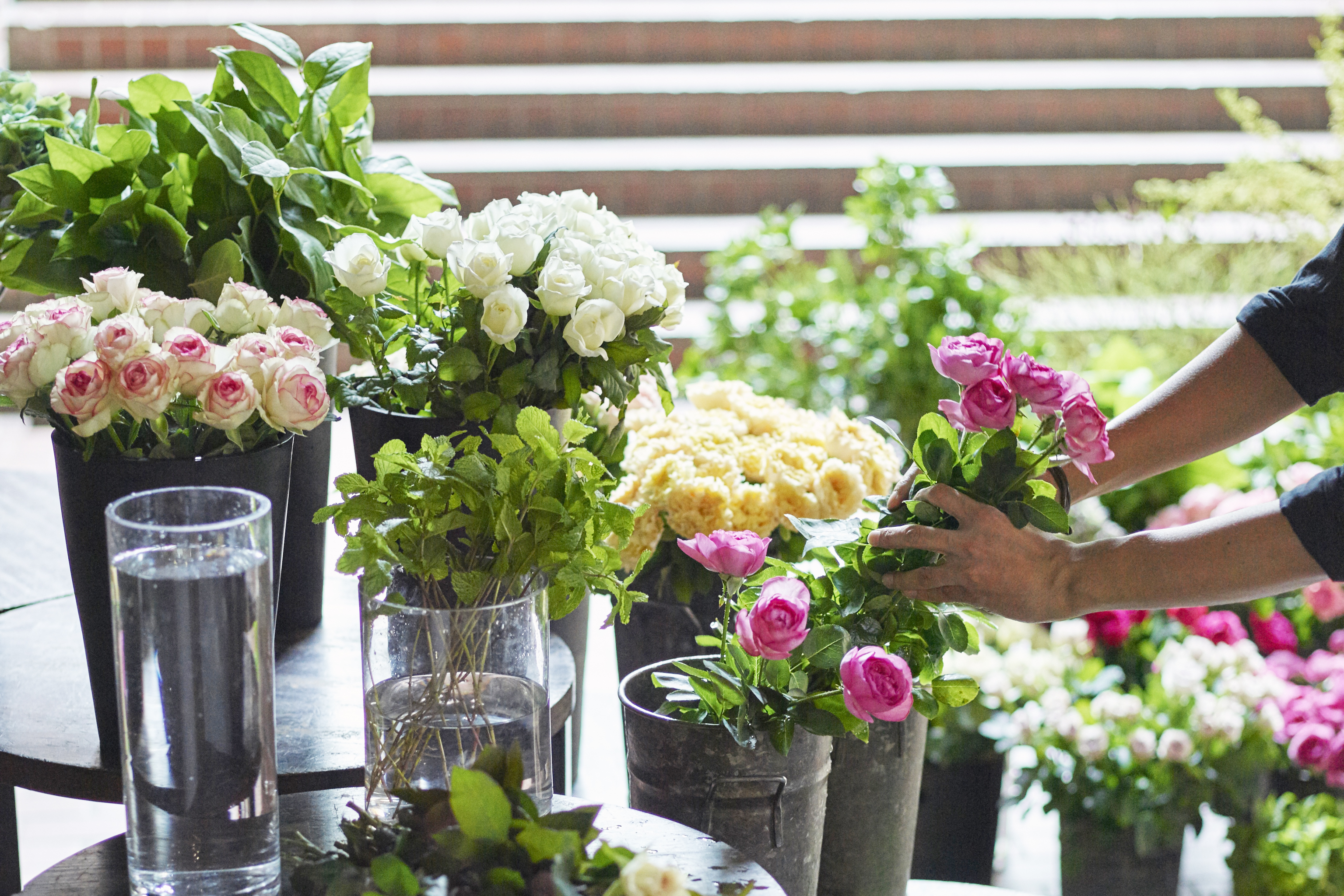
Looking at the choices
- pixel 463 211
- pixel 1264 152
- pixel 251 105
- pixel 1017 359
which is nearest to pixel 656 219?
pixel 463 211

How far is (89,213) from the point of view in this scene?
0.96 meters

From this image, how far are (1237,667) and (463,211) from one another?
235cm

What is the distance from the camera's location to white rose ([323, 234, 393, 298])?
90 centimetres

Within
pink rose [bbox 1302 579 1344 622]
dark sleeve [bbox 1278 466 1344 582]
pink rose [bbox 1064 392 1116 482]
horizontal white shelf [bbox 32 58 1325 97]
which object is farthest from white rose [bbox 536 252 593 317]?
horizontal white shelf [bbox 32 58 1325 97]

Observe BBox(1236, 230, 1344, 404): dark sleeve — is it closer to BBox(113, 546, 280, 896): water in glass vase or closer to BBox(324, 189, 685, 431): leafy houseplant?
BBox(324, 189, 685, 431): leafy houseplant

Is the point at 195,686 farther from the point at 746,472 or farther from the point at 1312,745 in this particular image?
the point at 1312,745

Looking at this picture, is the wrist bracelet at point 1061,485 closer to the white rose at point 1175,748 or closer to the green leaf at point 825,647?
the green leaf at point 825,647

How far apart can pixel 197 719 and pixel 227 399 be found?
0.19m

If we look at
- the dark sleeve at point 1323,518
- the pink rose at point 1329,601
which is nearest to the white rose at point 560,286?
the dark sleeve at point 1323,518

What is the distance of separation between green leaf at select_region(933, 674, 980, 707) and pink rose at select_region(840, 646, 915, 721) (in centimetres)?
11

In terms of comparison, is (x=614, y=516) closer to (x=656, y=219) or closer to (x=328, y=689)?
(x=328, y=689)

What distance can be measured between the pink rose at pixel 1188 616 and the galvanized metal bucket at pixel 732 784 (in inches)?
56.7

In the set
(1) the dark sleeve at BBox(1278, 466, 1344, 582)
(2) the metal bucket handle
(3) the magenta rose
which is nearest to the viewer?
(2) the metal bucket handle

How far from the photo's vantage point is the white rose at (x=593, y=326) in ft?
2.81
